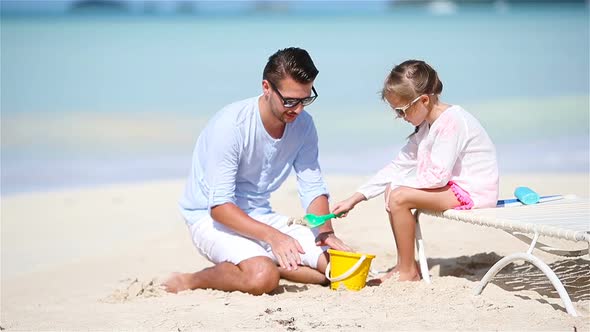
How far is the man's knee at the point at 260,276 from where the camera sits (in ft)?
15.3

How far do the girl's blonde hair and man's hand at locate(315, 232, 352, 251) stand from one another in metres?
0.91

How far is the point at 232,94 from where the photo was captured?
15.7 m

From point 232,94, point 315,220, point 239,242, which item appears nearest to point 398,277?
point 315,220

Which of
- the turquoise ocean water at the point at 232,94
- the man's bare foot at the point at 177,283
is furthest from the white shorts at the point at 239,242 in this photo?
the turquoise ocean water at the point at 232,94

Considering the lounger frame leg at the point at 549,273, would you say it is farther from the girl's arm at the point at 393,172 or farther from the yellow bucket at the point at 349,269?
the girl's arm at the point at 393,172

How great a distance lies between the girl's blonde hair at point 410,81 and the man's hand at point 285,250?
3.30ft

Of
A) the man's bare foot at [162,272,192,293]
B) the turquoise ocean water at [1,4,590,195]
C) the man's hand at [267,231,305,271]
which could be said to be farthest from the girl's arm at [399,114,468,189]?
the turquoise ocean water at [1,4,590,195]

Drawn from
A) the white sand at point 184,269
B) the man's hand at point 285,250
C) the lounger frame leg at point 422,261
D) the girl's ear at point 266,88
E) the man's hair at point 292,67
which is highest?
the man's hair at point 292,67

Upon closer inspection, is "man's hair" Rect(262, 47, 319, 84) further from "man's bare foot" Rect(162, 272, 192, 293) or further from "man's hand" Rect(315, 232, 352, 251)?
"man's bare foot" Rect(162, 272, 192, 293)

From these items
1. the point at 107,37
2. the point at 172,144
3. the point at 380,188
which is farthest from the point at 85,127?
the point at 107,37

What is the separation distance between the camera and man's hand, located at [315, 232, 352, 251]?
486 cm

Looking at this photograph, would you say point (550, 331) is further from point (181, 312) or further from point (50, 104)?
point (50, 104)

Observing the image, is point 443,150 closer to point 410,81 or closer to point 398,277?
point 410,81

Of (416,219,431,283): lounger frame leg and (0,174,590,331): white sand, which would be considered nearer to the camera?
(0,174,590,331): white sand
